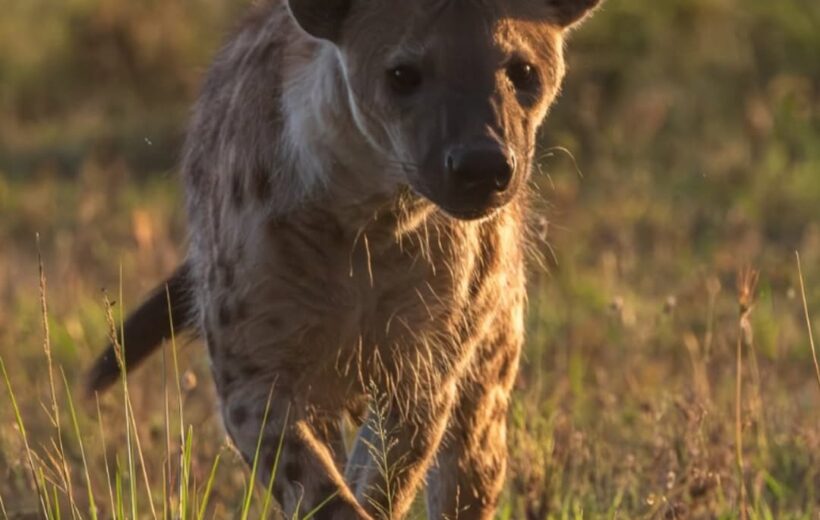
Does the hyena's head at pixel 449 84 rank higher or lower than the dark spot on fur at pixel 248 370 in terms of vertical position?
higher

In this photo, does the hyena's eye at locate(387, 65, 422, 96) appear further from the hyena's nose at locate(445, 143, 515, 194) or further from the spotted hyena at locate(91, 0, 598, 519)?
the hyena's nose at locate(445, 143, 515, 194)

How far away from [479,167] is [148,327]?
1406 mm

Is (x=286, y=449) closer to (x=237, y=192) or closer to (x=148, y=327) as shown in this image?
(x=237, y=192)

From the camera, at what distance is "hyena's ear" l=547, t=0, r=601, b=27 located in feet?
12.9

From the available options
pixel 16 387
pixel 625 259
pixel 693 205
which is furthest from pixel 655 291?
pixel 16 387

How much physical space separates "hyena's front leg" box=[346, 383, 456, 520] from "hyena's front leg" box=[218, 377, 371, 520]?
16 cm

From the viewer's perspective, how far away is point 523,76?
12.3 feet

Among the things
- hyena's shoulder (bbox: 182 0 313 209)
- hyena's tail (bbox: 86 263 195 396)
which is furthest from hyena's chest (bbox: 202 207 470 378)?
hyena's tail (bbox: 86 263 195 396)

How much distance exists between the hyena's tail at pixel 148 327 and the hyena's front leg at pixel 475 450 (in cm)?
63

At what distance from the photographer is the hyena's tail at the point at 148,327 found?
4.62 m

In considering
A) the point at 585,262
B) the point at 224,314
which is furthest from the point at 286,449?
the point at 585,262

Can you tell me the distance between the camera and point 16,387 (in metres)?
5.72

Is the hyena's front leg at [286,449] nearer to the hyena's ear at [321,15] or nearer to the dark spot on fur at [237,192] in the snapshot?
the dark spot on fur at [237,192]

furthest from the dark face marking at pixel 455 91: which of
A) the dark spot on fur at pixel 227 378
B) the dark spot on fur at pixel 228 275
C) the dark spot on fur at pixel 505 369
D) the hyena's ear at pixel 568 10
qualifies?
the dark spot on fur at pixel 505 369
